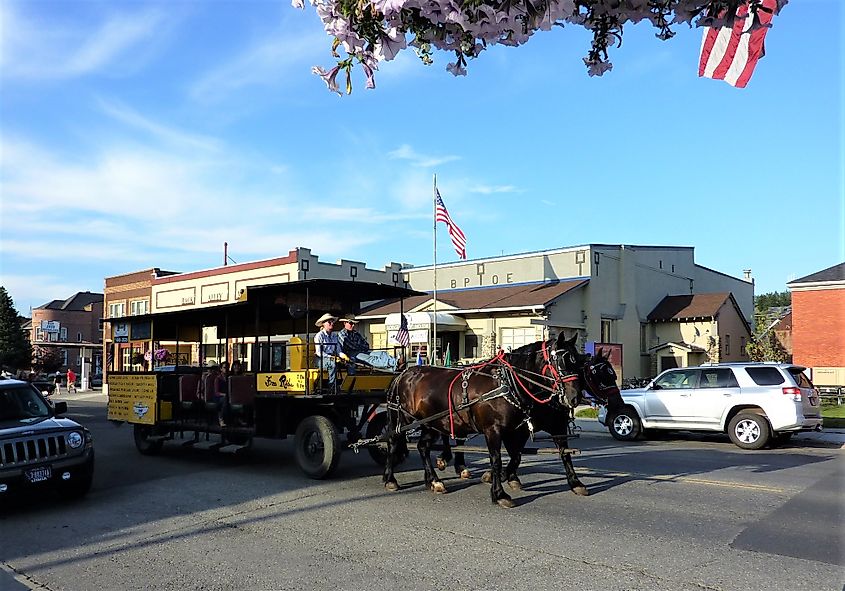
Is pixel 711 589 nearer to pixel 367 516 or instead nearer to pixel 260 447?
pixel 367 516

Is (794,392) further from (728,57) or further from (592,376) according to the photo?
(728,57)

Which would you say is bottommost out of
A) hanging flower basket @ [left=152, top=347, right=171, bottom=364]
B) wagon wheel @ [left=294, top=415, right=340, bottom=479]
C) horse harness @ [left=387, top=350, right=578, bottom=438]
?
wagon wheel @ [left=294, top=415, right=340, bottom=479]

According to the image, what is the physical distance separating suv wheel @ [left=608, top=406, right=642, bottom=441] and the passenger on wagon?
23.5 feet

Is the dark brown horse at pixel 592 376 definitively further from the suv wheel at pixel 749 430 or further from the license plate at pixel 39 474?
the suv wheel at pixel 749 430

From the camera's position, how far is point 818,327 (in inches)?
1340

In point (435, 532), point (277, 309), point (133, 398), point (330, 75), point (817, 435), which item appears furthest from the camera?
point (817, 435)

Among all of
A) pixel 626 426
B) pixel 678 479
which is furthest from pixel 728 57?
pixel 626 426

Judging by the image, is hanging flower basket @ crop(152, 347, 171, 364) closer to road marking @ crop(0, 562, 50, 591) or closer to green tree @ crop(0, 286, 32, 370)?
road marking @ crop(0, 562, 50, 591)

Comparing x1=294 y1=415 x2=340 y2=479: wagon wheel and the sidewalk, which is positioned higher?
x1=294 y1=415 x2=340 y2=479: wagon wheel

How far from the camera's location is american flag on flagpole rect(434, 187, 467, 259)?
30188 millimetres

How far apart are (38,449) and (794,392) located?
533 inches

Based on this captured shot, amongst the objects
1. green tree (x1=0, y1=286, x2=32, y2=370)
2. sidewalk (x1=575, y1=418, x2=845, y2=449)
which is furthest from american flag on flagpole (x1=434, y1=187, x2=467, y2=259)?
green tree (x1=0, y1=286, x2=32, y2=370)

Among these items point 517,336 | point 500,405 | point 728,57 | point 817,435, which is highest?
point 728,57

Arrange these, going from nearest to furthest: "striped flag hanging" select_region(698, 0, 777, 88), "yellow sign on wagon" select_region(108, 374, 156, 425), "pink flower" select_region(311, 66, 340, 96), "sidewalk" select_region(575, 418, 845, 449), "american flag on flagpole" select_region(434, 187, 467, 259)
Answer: "pink flower" select_region(311, 66, 340, 96) < "striped flag hanging" select_region(698, 0, 777, 88) < "yellow sign on wagon" select_region(108, 374, 156, 425) < "sidewalk" select_region(575, 418, 845, 449) < "american flag on flagpole" select_region(434, 187, 467, 259)
